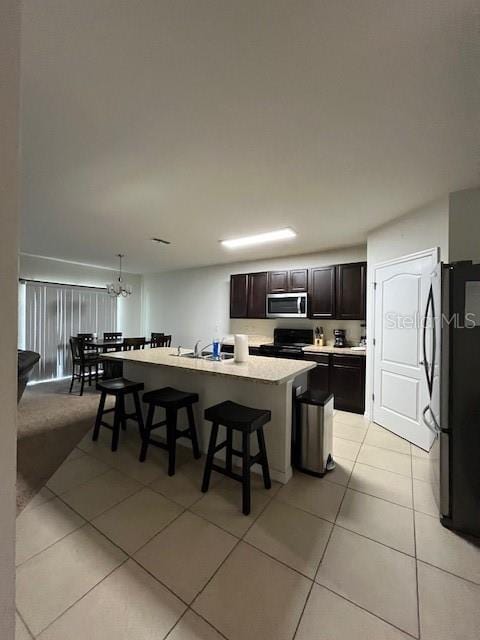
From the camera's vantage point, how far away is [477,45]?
117 centimetres

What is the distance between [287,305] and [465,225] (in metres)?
2.65

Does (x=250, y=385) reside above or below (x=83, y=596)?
above

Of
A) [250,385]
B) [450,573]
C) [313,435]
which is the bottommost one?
[450,573]

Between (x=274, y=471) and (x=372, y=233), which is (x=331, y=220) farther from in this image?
(x=274, y=471)

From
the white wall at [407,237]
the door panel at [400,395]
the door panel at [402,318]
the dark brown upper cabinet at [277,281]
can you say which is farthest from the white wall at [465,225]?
the dark brown upper cabinet at [277,281]

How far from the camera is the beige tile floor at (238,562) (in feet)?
3.88

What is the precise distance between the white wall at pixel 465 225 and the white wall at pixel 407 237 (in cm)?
5

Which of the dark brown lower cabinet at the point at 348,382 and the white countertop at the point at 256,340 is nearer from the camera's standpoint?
the dark brown lower cabinet at the point at 348,382

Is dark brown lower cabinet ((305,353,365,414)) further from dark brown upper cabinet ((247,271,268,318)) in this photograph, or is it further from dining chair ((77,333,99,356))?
dining chair ((77,333,99,356))

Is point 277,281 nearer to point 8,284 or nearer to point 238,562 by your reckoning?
point 238,562

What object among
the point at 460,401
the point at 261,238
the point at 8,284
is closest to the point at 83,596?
the point at 8,284

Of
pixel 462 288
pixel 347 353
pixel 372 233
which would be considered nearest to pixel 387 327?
pixel 347 353

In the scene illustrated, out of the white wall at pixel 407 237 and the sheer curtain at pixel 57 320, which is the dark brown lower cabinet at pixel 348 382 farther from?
the sheer curtain at pixel 57 320

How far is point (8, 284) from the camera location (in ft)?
2.14
